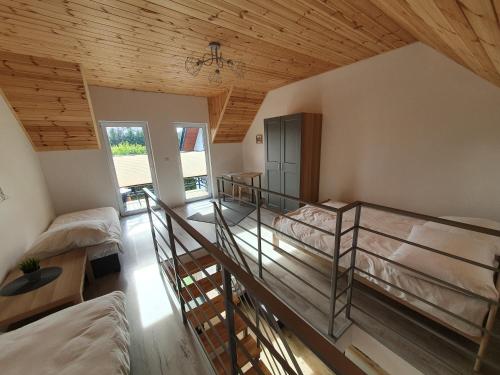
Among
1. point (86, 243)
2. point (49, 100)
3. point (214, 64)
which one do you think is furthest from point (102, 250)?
point (214, 64)

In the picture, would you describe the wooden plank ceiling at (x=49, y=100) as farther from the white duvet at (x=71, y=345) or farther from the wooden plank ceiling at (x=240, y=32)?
the white duvet at (x=71, y=345)

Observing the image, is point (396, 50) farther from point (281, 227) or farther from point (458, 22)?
point (281, 227)

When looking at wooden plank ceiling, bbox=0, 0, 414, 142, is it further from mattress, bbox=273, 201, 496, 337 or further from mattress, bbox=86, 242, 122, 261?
mattress, bbox=86, 242, 122, 261

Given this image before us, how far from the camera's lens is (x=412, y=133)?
2631 mm

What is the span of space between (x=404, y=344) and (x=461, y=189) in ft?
6.22

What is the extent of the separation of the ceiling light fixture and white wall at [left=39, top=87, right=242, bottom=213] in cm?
118

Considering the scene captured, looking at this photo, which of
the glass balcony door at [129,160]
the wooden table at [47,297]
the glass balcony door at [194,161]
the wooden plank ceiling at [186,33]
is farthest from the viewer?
the glass balcony door at [194,161]

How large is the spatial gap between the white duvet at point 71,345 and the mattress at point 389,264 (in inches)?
53.2

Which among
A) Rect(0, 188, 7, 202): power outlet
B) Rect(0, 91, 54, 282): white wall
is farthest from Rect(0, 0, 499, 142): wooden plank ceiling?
Rect(0, 188, 7, 202): power outlet

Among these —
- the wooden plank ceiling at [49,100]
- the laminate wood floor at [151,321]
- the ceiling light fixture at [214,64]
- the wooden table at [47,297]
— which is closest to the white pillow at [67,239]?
the wooden table at [47,297]

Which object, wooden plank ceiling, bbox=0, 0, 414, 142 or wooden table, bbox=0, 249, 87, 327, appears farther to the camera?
wooden plank ceiling, bbox=0, 0, 414, 142

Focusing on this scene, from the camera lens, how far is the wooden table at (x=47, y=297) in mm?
1437

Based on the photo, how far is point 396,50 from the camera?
2.59 m

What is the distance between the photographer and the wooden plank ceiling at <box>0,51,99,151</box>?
2406mm
